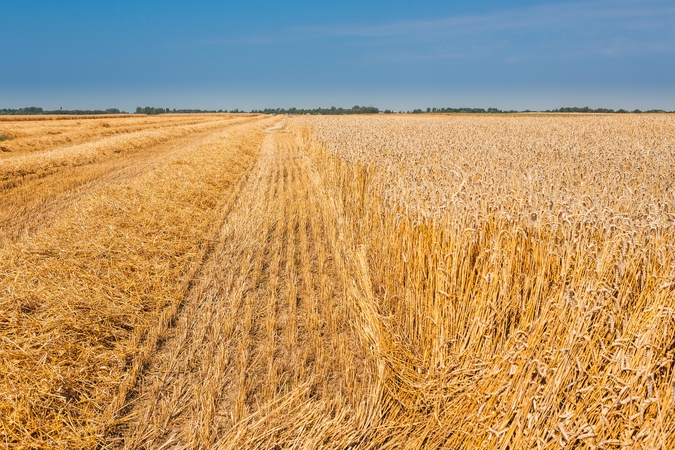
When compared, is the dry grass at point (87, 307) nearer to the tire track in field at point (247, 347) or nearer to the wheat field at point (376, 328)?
the wheat field at point (376, 328)

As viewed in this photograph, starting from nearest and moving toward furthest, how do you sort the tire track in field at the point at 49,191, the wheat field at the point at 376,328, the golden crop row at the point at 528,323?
the golden crop row at the point at 528,323
the wheat field at the point at 376,328
the tire track in field at the point at 49,191

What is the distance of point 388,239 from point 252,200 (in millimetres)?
6358

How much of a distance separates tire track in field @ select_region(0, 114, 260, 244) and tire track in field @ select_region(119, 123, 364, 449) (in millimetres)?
4048

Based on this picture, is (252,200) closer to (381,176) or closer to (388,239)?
(381,176)

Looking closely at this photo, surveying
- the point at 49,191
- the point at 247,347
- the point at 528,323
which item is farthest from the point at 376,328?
the point at 49,191

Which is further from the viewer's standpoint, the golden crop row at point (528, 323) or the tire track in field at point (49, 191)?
the tire track in field at point (49, 191)

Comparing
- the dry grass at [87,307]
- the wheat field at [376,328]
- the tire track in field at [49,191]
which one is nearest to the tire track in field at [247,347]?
the wheat field at [376,328]

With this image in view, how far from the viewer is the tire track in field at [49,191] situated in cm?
784

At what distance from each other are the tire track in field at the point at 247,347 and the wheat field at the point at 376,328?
2cm

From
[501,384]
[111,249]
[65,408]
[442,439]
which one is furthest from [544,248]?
[111,249]

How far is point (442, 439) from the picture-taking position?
114 inches

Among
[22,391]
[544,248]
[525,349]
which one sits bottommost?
[22,391]

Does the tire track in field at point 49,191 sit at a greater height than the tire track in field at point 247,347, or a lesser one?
greater

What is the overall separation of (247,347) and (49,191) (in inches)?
381
